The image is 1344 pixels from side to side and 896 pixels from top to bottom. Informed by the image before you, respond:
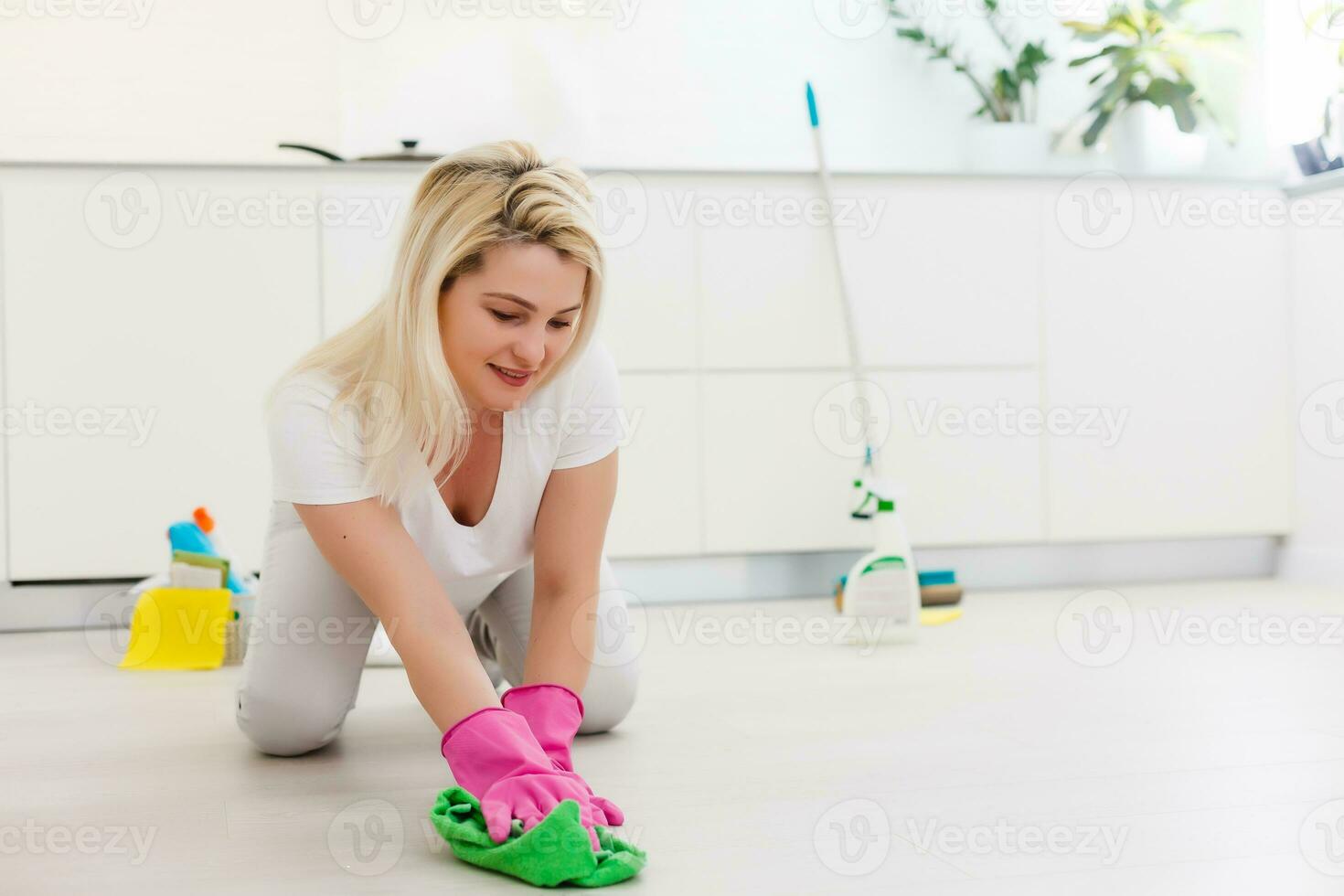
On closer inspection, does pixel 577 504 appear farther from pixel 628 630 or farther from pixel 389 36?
pixel 389 36

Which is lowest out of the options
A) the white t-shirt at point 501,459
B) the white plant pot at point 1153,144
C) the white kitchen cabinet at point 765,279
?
the white t-shirt at point 501,459

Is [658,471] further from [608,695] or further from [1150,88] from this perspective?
[1150,88]

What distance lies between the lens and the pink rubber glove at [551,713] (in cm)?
123

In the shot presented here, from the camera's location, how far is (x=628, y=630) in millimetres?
1608

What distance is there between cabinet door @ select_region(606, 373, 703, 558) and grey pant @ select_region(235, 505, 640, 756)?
48.0 inches

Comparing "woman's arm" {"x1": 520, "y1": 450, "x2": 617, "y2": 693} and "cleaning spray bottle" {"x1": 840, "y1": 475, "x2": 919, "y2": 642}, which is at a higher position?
"woman's arm" {"x1": 520, "y1": 450, "x2": 617, "y2": 693}

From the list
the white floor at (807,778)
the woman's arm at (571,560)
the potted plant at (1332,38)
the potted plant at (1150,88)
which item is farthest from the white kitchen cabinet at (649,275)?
the potted plant at (1332,38)

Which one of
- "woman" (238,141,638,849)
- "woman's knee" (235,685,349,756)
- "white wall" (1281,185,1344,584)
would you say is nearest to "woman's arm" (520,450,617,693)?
"woman" (238,141,638,849)

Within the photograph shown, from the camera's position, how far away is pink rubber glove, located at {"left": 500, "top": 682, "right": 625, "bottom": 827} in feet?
4.03

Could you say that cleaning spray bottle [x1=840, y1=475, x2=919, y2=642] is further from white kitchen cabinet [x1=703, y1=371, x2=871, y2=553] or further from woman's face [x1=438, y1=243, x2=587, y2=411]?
woman's face [x1=438, y1=243, x2=587, y2=411]

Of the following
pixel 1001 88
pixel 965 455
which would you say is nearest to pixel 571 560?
pixel 965 455

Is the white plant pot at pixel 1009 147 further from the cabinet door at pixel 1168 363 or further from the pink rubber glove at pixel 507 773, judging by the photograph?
the pink rubber glove at pixel 507 773

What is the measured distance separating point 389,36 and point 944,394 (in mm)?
1657

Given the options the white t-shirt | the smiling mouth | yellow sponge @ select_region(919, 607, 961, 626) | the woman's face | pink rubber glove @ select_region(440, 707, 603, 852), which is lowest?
yellow sponge @ select_region(919, 607, 961, 626)
